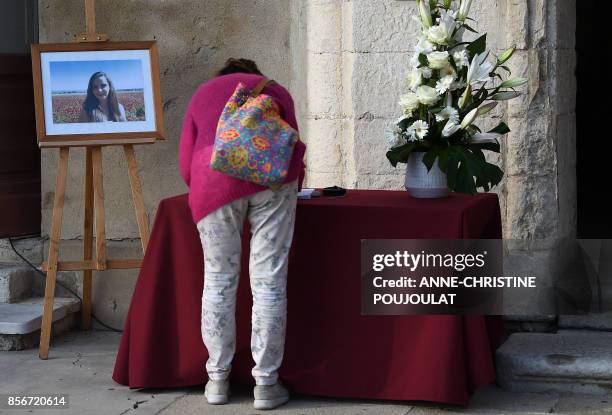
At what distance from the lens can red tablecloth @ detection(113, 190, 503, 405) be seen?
180 inches

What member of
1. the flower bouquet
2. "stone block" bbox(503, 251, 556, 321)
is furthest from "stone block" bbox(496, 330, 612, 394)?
the flower bouquet

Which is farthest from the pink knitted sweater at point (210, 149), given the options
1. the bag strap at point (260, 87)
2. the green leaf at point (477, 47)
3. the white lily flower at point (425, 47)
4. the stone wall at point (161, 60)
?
the stone wall at point (161, 60)

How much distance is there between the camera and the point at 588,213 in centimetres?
913

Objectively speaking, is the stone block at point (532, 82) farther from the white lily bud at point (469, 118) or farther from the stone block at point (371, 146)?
the white lily bud at point (469, 118)

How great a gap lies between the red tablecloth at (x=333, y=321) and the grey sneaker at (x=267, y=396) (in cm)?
11

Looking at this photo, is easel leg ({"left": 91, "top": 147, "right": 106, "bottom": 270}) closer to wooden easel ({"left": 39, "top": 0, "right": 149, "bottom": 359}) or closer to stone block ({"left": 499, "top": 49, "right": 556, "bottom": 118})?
wooden easel ({"left": 39, "top": 0, "right": 149, "bottom": 359})

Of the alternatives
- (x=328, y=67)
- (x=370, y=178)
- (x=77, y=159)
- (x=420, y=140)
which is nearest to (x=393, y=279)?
(x=420, y=140)

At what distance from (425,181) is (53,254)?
1939 millimetres

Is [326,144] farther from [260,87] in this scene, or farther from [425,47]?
[260,87]

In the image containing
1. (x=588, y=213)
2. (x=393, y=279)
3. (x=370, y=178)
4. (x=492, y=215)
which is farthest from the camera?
(x=588, y=213)

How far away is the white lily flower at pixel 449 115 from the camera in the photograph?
470 cm

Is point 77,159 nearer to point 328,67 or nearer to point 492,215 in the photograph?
point 328,67

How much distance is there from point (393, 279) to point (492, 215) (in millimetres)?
609

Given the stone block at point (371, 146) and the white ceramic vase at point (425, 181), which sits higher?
the stone block at point (371, 146)
